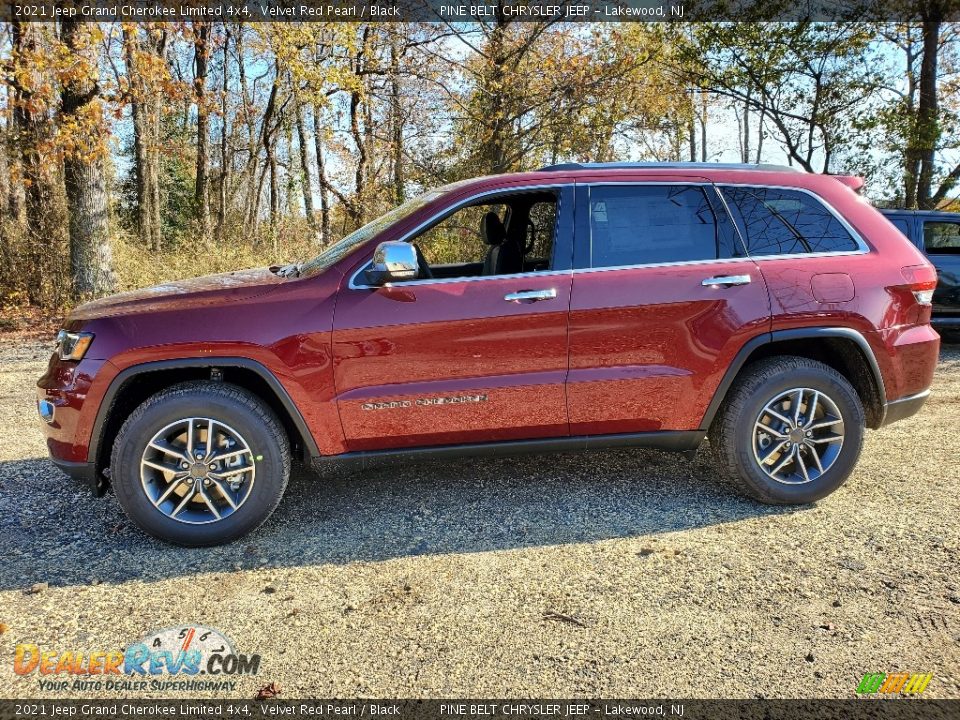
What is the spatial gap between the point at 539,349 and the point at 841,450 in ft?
6.01

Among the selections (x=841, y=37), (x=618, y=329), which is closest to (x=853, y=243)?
(x=618, y=329)

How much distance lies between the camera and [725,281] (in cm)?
371

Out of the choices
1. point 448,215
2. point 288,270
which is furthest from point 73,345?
point 448,215

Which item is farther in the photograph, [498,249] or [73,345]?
[498,249]

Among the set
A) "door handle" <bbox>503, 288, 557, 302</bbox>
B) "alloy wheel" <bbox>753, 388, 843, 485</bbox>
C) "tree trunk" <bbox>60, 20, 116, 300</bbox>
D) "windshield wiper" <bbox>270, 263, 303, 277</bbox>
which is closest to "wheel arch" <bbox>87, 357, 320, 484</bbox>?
"windshield wiper" <bbox>270, 263, 303, 277</bbox>

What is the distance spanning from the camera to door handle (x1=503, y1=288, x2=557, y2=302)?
141 inches

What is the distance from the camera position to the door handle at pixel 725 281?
146 inches

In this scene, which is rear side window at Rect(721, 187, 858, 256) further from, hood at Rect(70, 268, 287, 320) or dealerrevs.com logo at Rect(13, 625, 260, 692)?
dealerrevs.com logo at Rect(13, 625, 260, 692)

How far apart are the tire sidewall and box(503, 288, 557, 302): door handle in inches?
50.1

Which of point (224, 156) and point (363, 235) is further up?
point (224, 156)

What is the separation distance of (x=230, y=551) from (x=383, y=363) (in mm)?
1224

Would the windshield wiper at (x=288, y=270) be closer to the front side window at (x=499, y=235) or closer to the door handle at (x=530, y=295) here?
the front side window at (x=499, y=235)

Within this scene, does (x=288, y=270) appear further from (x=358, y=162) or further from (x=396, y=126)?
(x=358, y=162)

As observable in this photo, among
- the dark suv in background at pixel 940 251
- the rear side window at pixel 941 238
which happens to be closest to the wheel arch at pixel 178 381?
the dark suv in background at pixel 940 251
